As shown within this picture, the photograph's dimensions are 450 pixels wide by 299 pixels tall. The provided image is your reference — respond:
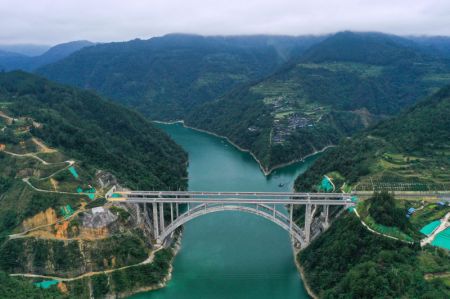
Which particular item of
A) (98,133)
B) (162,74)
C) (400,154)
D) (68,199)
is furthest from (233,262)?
(162,74)

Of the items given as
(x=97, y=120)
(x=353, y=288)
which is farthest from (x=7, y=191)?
(x=353, y=288)

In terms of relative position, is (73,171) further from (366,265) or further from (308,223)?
(366,265)

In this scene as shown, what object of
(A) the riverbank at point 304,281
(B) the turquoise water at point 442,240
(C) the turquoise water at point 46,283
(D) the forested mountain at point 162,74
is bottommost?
(A) the riverbank at point 304,281

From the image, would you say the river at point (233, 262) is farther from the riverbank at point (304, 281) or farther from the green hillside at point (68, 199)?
the green hillside at point (68, 199)

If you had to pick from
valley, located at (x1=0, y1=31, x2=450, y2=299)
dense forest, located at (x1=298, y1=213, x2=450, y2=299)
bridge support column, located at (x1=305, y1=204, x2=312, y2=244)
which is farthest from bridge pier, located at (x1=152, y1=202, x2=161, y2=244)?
bridge support column, located at (x1=305, y1=204, x2=312, y2=244)

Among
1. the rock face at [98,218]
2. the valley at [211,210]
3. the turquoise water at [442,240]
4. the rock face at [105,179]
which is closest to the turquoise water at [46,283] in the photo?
the valley at [211,210]

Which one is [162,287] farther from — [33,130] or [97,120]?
[97,120]
